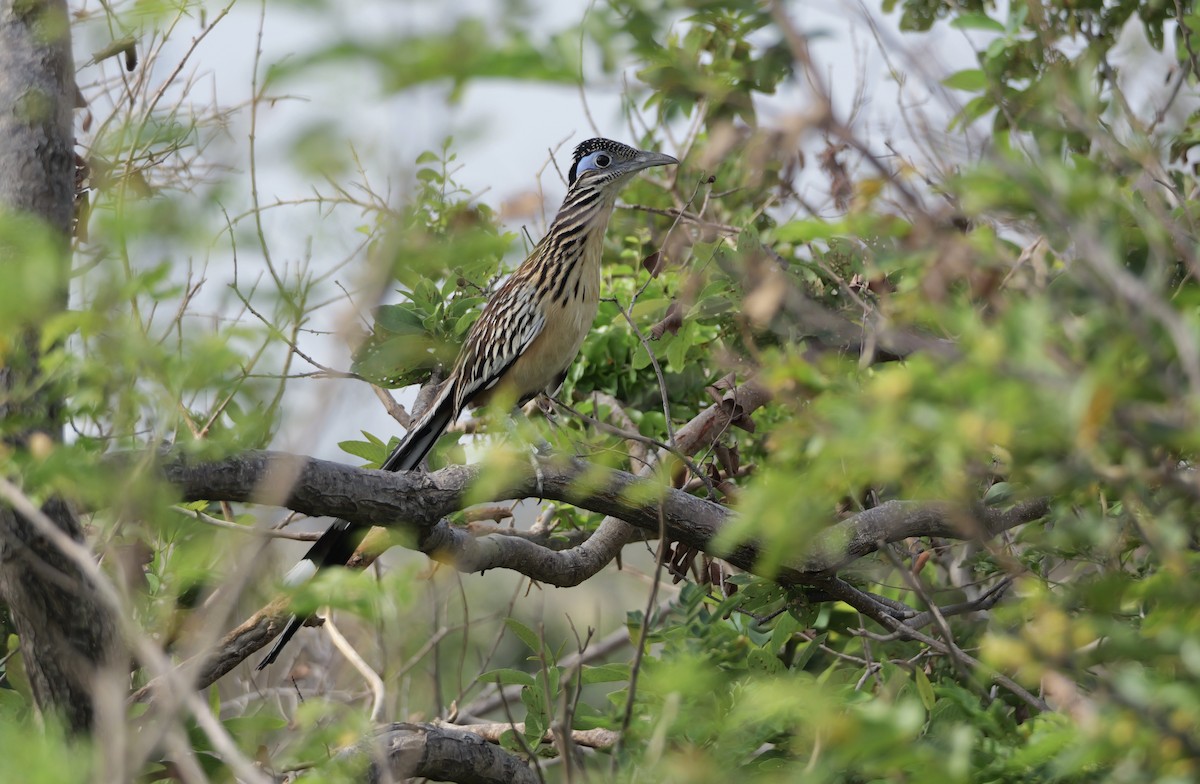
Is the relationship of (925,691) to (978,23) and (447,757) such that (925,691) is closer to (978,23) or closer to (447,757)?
(447,757)

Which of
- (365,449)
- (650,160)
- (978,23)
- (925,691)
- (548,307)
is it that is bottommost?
(925,691)

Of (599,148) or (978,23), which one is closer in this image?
(978,23)

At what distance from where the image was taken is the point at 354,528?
3.75m

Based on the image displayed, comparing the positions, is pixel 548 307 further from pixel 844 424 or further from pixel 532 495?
pixel 844 424

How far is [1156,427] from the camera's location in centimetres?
150

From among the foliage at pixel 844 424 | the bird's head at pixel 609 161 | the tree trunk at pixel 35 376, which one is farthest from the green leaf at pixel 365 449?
the bird's head at pixel 609 161

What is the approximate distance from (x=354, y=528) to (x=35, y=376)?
1419 millimetres

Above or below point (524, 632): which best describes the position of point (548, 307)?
above

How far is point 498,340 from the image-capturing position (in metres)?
4.89

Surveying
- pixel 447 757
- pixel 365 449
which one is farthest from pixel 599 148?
pixel 447 757

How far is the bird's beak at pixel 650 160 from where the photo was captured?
4.93 m

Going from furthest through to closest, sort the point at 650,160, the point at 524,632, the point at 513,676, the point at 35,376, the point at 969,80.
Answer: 1. the point at 650,160
2. the point at 969,80
3. the point at 524,632
4. the point at 513,676
5. the point at 35,376

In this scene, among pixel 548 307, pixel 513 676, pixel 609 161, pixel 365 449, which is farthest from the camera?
pixel 609 161

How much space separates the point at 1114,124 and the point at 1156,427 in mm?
3163
